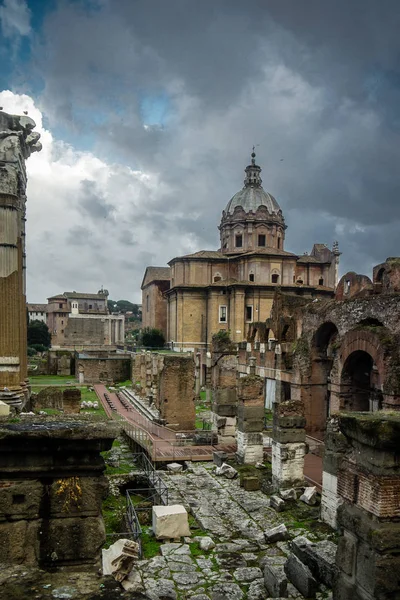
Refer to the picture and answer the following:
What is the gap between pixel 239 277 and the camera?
45.8m

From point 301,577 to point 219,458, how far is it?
7.11 metres

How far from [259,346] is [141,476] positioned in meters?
14.7

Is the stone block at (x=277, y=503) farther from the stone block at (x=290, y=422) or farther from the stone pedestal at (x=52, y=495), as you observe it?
the stone pedestal at (x=52, y=495)

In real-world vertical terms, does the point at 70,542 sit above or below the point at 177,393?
above

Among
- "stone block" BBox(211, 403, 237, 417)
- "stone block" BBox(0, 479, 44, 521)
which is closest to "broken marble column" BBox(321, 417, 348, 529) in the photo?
"stone block" BBox(211, 403, 237, 417)

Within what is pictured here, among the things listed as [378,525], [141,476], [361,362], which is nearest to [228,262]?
[361,362]

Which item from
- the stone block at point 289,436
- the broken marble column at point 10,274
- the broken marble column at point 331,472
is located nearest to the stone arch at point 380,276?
the stone block at point 289,436

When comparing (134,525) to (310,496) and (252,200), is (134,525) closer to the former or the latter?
(310,496)

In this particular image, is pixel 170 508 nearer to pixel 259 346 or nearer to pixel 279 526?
pixel 279 526

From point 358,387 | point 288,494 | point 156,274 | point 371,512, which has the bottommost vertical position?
point 288,494

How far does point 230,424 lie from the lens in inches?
663

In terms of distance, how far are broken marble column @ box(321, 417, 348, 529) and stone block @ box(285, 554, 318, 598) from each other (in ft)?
7.72

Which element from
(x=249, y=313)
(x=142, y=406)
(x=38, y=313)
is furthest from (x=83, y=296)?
(x=142, y=406)

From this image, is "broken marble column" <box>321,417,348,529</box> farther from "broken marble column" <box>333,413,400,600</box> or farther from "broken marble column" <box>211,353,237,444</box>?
"broken marble column" <box>211,353,237,444</box>
